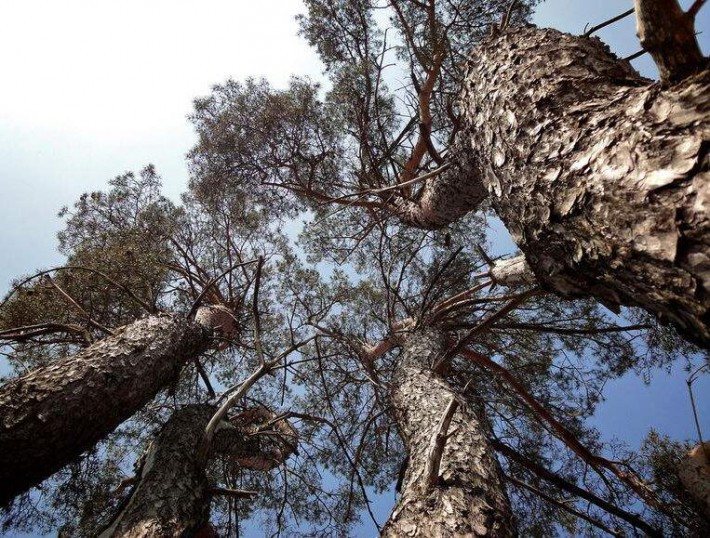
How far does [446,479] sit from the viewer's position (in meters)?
1.86

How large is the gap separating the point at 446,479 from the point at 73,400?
94.5 inches

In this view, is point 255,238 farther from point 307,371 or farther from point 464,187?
point 464,187

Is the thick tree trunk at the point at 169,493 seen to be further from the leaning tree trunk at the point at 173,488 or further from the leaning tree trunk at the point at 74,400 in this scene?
the leaning tree trunk at the point at 74,400

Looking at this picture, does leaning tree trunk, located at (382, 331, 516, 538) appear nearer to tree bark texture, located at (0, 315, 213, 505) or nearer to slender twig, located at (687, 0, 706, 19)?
slender twig, located at (687, 0, 706, 19)

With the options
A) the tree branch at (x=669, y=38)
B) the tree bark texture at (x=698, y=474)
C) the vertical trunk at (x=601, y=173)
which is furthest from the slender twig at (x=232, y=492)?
the tree bark texture at (x=698, y=474)

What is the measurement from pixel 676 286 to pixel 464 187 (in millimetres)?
2869

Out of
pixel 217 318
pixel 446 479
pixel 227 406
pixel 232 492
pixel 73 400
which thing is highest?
pixel 217 318

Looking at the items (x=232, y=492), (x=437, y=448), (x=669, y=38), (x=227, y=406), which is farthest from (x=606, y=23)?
(x=232, y=492)

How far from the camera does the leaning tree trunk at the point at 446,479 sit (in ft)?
5.13

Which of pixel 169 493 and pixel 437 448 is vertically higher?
pixel 169 493

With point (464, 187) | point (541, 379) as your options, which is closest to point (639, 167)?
point (464, 187)

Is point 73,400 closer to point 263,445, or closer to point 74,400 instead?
point 74,400

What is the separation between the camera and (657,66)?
850mm

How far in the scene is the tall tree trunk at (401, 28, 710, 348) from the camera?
77cm
